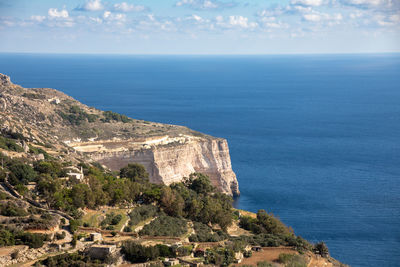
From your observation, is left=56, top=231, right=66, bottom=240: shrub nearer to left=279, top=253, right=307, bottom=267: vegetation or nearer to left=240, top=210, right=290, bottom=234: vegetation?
left=279, top=253, right=307, bottom=267: vegetation

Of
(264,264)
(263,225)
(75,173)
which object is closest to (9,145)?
(75,173)

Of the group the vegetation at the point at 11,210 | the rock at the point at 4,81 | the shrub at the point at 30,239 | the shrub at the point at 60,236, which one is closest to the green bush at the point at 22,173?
the vegetation at the point at 11,210

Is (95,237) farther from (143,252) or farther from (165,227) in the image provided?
(165,227)

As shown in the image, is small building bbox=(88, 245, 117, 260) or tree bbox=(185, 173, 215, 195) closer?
small building bbox=(88, 245, 117, 260)

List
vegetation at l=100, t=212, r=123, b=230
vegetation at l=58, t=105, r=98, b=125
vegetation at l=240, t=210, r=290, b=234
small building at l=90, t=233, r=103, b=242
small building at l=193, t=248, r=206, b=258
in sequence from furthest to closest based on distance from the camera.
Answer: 1. vegetation at l=58, t=105, r=98, b=125
2. vegetation at l=240, t=210, r=290, b=234
3. vegetation at l=100, t=212, r=123, b=230
4. small building at l=90, t=233, r=103, b=242
5. small building at l=193, t=248, r=206, b=258

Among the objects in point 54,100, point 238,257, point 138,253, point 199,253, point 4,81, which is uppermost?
point 4,81

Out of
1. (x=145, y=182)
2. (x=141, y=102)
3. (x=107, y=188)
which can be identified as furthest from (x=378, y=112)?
(x=107, y=188)

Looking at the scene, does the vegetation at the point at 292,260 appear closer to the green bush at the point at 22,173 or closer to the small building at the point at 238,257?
the small building at the point at 238,257

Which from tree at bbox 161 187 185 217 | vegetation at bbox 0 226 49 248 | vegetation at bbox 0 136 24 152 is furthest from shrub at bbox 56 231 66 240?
vegetation at bbox 0 136 24 152
